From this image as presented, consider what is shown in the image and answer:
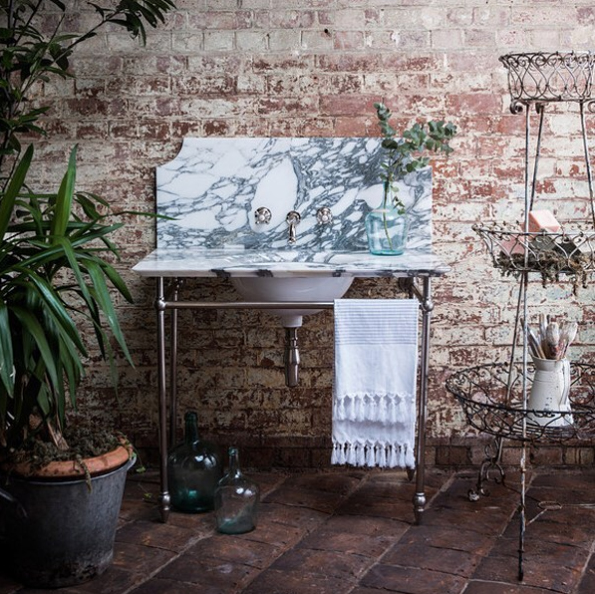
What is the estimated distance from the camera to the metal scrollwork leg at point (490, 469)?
3.18m

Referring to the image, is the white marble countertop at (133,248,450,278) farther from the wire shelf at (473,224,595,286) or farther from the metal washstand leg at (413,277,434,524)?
the wire shelf at (473,224,595,286)

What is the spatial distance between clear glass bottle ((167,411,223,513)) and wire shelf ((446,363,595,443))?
849mm

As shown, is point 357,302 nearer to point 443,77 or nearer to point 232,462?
point 232,462

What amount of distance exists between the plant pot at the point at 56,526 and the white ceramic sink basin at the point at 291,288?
2.48ft

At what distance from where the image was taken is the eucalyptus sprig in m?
3.04

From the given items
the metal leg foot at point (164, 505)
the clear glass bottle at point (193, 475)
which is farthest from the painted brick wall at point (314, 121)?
the metal leg foot at point (164, 505)

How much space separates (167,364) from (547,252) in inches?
61.0

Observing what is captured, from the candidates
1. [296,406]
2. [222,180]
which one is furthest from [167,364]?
[222,180]

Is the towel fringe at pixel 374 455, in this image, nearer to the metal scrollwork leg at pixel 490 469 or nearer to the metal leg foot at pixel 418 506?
the metal leg foot at pixel 418 506

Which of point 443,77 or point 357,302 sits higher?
point 443,77

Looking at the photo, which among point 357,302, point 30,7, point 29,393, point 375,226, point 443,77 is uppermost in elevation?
point 30,7

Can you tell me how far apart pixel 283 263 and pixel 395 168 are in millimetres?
608

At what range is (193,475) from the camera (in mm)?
3088

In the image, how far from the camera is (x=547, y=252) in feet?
8.60
